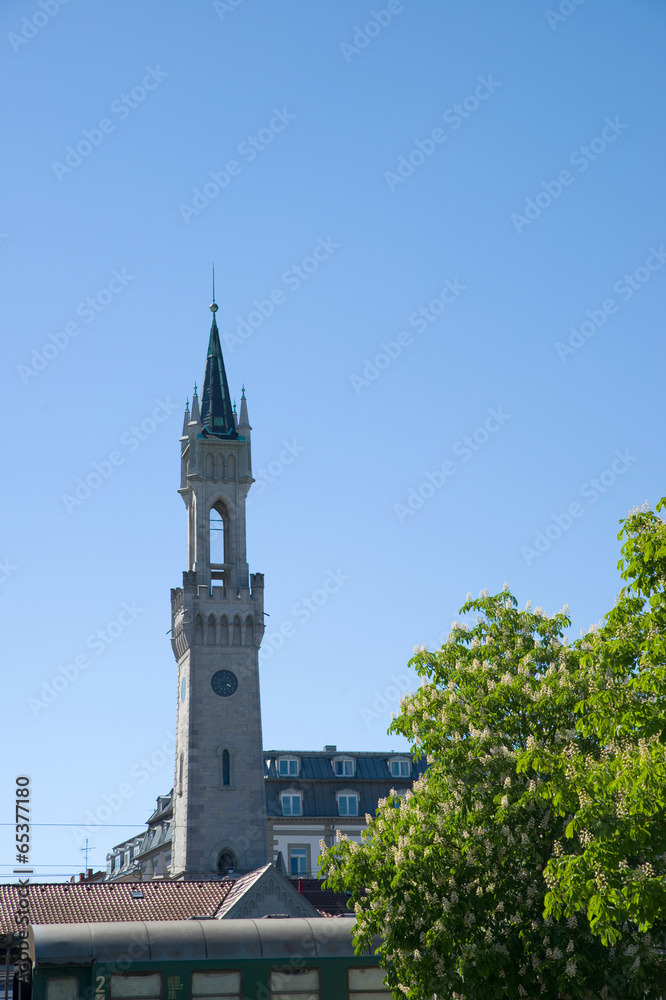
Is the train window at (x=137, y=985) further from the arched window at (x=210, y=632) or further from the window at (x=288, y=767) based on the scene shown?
the window at (x=288, y=767)

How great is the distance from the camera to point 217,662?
7206 cm

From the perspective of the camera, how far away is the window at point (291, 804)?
81.0m

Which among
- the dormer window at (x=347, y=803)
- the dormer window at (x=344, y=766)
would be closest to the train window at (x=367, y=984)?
the dormer window at (x=347, y=803)

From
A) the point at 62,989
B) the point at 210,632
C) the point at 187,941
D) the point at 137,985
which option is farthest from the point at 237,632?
the point at 62,989

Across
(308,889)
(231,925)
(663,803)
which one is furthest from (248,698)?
(663,803)

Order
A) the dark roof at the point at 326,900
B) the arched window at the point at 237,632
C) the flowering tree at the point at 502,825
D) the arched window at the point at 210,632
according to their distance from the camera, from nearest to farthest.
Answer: the flowering tree at the point at 502,825, the dark roof at the point at 326,900, the arched window at the point at 210,632, the arched window at the point at 237,632

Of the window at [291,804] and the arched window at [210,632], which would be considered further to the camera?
the window at [291,804]

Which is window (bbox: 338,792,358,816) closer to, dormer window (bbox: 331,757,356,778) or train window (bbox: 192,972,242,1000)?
dormer window (bbox: 331,757,356,778)

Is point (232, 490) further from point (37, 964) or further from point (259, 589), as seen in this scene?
point (37, 964)

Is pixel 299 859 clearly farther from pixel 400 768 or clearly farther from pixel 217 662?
pixel 217 662

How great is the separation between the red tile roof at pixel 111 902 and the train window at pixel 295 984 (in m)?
13.0

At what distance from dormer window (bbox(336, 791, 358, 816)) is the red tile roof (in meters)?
37.2

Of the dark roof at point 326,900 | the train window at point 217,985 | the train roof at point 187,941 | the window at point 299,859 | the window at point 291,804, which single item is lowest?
the train window at point 217,985

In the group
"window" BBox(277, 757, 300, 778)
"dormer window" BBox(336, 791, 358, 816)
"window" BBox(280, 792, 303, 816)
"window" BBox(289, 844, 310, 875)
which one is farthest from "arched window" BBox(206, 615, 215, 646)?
"dormer window" BBox(336, 791, 358, 816)
